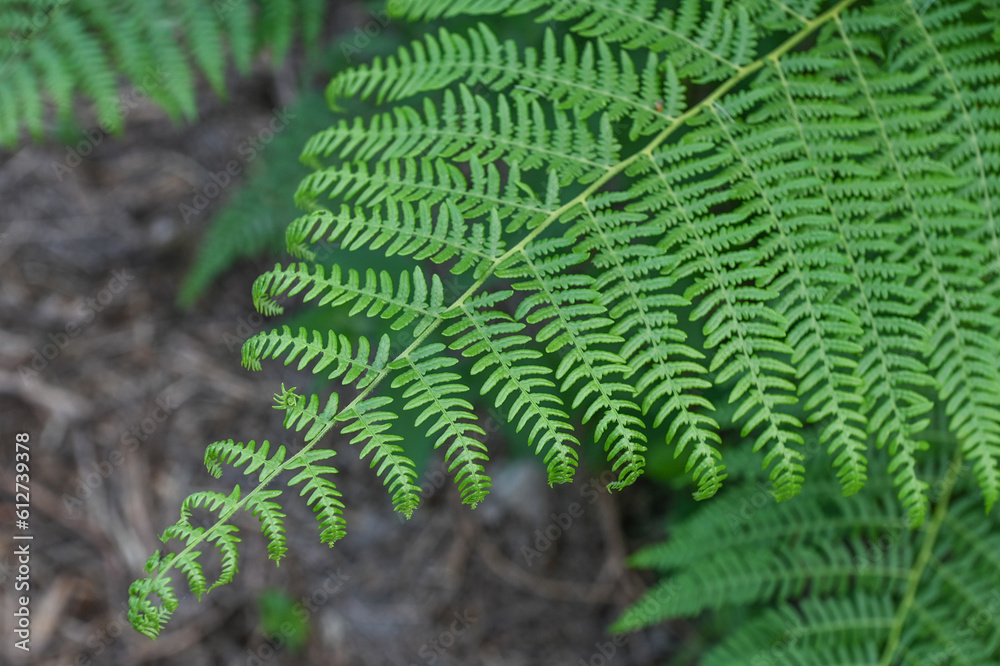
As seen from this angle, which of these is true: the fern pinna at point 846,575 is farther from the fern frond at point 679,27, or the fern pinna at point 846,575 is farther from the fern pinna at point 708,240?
the fern frond at point 679,27

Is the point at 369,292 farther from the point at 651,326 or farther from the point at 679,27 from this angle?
the point at 679,27

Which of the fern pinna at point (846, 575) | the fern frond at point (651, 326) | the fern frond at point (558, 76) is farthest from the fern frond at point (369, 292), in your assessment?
the fern pinna at point (846, 575)

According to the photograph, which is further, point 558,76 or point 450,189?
point 558,76

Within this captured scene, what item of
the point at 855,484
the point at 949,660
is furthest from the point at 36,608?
the point at 949,660

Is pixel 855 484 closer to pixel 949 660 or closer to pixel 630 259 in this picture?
pixel 630 259

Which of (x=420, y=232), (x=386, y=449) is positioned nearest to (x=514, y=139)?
(x=420, y=232)

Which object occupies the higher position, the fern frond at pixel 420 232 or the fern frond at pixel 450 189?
the fern frond at pixel 450 189

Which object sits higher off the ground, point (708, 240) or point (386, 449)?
point (708, 240)
